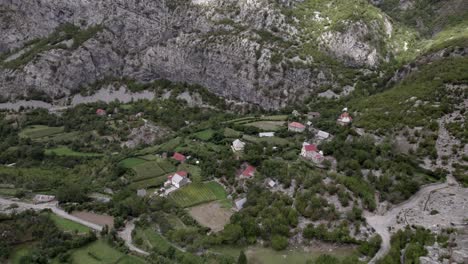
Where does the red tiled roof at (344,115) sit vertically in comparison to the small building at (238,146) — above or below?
above

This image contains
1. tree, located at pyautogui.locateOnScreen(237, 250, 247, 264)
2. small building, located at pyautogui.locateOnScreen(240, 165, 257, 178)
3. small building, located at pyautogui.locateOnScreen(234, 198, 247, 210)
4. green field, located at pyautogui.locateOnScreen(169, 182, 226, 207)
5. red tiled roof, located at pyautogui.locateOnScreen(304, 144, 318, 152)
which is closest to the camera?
tree, located at pyautogui.locateOnScreen(237, 250, 247, 264)

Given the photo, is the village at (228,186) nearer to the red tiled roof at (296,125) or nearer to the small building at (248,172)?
the red tiled roof at (296,125)

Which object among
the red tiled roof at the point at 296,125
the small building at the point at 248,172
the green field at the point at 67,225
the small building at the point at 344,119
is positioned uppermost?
the small building at the point at 344,119

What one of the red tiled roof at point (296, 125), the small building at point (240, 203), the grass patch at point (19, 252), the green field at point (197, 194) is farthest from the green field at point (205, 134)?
the grass patch at point (19, 252)

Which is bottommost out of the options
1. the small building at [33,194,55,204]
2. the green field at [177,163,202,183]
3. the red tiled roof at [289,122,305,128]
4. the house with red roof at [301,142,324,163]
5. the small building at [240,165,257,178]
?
the small building at [33,194,55,204]

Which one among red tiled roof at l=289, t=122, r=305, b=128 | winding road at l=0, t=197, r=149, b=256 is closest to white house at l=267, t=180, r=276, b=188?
winding road at l=0, t=197, r=149, b=256

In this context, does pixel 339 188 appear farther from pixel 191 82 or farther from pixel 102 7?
pixel 102 7

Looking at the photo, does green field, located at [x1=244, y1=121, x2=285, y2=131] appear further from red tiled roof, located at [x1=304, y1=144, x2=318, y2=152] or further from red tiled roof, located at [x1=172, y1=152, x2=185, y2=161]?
red tiled roof, located at [x1=172, y1=152, x2=185, y2=161]
